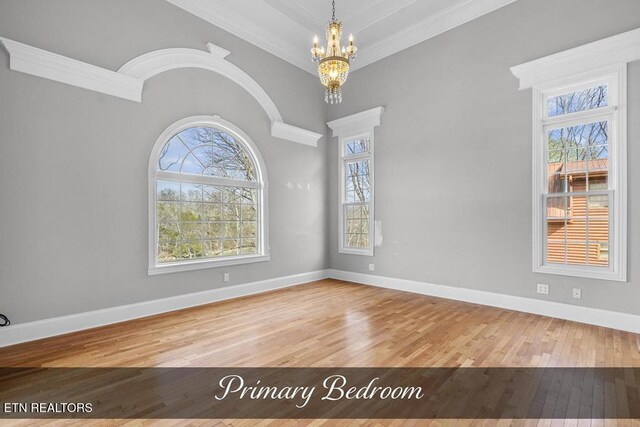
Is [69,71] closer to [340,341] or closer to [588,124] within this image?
[340,341]

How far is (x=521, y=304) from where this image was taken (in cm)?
392

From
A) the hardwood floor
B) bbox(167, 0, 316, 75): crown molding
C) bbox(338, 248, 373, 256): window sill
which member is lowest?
the hardwood floor

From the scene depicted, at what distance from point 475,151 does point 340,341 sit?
3.33 meters

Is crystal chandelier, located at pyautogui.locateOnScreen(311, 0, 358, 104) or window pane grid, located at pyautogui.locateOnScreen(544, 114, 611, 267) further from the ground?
crystal chandelier, located at pyautogui.locateOnScreen(311, 0, 358, 104)

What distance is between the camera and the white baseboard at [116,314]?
2.97 m

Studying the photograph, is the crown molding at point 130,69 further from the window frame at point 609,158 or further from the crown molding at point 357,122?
the window frame at point 609,158

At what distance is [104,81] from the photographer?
3.46 meters

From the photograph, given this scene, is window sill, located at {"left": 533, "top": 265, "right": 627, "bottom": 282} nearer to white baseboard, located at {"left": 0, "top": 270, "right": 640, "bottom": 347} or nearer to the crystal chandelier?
white baseboard, located at {"left": 0, "top": 270, "right": 640, "bottom": 347}

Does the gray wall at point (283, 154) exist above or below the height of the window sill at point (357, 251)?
above

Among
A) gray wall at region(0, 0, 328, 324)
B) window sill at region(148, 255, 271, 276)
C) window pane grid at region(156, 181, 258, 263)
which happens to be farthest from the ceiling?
window sill at region(148, 255, 271, 276)

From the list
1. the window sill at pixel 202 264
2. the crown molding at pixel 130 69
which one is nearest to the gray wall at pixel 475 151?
the window sill at pixel 202 264

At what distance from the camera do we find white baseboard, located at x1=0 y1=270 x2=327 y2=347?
2968 millimetres

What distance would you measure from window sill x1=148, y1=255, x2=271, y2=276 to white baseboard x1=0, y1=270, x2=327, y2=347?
1.20 feet

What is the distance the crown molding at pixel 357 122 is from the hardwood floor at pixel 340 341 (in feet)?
11.0
